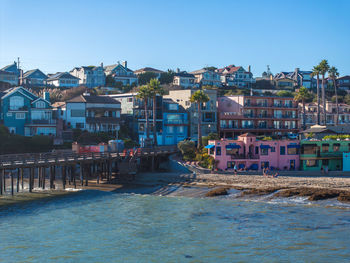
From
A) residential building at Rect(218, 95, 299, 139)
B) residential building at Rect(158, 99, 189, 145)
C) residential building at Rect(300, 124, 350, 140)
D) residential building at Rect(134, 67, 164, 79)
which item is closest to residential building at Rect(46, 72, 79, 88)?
residential building at Rect(134, 67, 164, 79)

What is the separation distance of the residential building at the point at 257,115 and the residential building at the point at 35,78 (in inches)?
2317

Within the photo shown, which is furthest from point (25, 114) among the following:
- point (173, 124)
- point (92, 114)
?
point (173, 124)

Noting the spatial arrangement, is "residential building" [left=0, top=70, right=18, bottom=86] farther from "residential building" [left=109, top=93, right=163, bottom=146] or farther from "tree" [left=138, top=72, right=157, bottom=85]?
"residential building" [left=109, top=93, right=163, bottom=146]

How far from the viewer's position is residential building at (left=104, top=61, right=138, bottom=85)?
132 m

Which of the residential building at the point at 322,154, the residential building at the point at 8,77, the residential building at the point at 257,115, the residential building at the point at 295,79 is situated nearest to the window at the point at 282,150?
the residential building at the point at 322,154

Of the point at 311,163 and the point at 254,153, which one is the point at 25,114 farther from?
the point at 311,163

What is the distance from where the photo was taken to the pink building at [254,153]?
63.7 meters

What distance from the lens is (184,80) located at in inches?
5251

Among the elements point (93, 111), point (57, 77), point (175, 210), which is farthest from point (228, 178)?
point (57, 77)

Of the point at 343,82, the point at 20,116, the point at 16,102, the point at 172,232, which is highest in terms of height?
the point at 343,82

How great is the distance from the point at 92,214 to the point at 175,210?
8.23 meters

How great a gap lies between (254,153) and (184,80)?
71116mm

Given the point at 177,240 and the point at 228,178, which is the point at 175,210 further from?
the point at 228,178

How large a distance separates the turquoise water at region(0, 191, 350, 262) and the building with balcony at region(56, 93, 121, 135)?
36.6m
